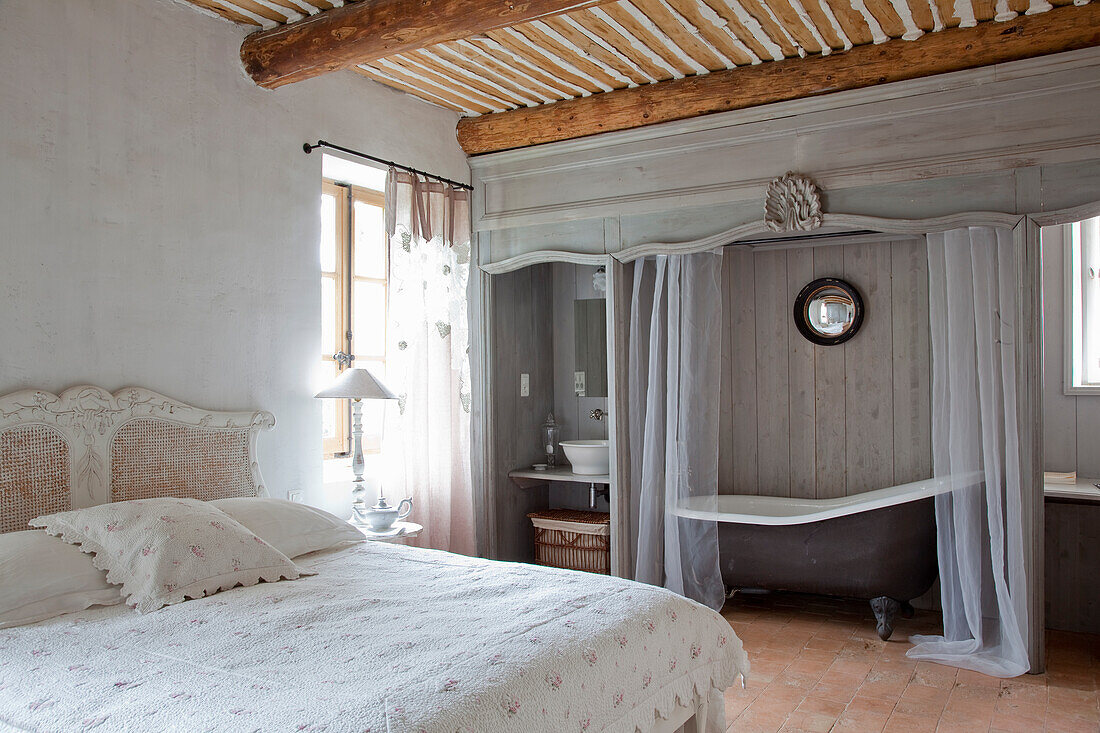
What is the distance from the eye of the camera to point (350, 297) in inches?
176

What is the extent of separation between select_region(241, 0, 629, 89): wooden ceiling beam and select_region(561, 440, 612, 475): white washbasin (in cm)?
241

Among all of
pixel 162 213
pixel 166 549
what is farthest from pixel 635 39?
pixel 166 549

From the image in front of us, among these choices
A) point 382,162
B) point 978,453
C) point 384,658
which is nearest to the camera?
point 384,658

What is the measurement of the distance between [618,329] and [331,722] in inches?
121

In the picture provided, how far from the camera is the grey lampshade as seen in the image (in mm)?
3660

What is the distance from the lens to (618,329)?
441 centimetres

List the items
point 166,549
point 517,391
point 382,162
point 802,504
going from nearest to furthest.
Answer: point 166,549 → point 382,162 → point 802,504 → point 517,391

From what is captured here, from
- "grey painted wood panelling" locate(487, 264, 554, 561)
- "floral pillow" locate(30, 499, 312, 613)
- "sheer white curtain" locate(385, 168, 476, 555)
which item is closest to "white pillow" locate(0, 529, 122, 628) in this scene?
"floral pillow" locate(30, 499, 312, 613)

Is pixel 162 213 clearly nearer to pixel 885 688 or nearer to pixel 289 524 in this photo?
pixel 289 524

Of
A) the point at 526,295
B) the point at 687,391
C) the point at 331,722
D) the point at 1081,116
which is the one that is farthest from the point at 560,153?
the point at 331,722

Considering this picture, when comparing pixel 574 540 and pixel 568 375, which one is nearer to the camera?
pixel 574 540

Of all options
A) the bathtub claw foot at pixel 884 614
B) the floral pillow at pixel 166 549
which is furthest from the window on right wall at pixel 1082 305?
the floral pillow at pixel 166 549

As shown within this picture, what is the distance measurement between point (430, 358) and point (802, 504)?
2211mm

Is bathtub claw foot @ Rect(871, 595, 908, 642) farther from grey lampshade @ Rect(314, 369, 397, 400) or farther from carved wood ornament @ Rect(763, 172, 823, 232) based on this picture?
grey lampshade @ Rect(314, 369, 397, 400)
